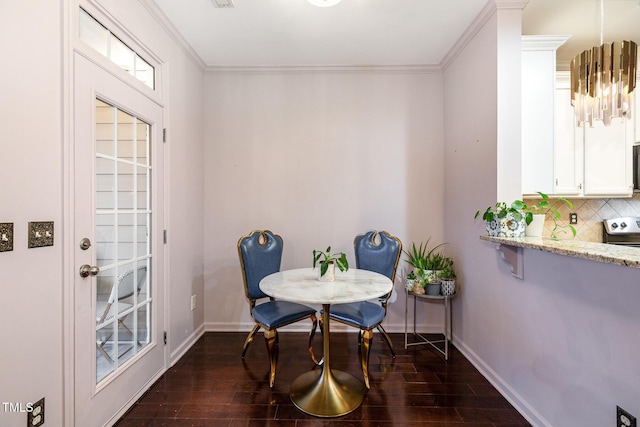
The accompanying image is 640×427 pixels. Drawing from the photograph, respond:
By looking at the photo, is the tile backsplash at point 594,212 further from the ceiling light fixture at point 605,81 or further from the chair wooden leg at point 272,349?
the chair wooden leg at point 272,349

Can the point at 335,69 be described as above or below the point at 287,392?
above

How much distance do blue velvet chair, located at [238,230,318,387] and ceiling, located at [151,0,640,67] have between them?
171cm

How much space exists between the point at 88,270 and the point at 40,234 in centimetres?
31

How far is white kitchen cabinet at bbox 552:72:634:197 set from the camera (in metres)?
2.46

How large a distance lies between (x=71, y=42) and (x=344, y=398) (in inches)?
96.4

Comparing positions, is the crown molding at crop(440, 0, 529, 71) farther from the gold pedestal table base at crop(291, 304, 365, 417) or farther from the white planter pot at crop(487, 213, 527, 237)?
the gold pedestal table base at crop(291, 304, 365, 417)

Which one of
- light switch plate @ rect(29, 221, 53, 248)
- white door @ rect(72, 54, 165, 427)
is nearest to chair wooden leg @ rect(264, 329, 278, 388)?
white door @ rect(72, 54, 165, 427)

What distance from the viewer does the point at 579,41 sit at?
2.45 m

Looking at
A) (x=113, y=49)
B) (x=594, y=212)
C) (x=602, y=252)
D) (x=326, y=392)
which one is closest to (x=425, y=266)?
(x=326, y=392)

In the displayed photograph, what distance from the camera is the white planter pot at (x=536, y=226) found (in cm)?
172

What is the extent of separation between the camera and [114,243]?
1667mm

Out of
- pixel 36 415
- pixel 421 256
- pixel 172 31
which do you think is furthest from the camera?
pixel 421 256

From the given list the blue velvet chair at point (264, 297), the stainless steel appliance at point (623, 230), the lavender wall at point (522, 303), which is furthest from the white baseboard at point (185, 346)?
the stainless steel appliance at point (623, 230)

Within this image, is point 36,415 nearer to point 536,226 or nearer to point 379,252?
point 379,252
